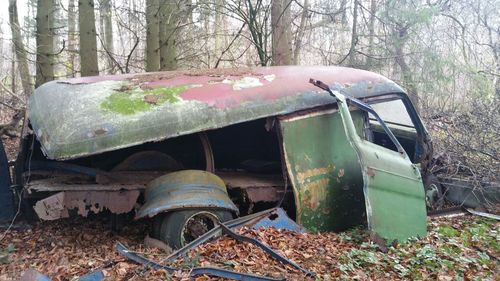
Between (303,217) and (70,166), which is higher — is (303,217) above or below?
below

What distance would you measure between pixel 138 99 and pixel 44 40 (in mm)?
4025

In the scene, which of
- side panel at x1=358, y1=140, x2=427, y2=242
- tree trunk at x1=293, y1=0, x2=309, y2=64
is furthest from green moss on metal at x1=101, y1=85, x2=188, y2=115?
tree trunk at x1=293, y1=0, x2=309, y2=64

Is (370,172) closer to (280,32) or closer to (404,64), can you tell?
(280,32)

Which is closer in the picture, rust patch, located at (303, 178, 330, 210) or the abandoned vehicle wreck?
the abandoned vehicle wreck

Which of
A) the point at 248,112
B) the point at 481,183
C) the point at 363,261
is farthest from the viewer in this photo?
the point at 481,183

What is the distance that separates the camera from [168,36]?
30.6ft

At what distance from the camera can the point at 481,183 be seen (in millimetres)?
6016

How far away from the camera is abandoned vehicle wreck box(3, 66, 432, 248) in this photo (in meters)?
4.04

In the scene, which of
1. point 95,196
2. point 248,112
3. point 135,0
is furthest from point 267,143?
point 135,0

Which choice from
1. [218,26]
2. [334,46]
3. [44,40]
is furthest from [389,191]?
[334,46]

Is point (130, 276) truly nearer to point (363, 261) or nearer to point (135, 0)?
point (363, 261)

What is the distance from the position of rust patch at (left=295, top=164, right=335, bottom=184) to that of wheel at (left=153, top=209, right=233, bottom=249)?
796 millimetres

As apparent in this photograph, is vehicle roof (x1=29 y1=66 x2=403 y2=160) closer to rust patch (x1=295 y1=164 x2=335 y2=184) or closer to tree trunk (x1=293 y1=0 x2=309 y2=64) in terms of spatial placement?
rust patch (x1=295 y1=164 x2=335 y2=184)

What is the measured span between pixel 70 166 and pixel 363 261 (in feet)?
9.47
